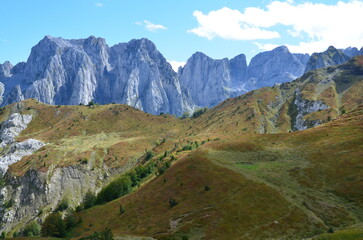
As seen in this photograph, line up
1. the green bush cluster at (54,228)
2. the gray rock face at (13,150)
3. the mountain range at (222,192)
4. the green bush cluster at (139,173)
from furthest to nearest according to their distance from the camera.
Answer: the gray rock face at (13,150) < the green bush cluster at (139,173) < the green bush cluster at (54,228) < the mountain range at (222,192)

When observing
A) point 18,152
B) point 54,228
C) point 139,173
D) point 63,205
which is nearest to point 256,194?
point 54,228

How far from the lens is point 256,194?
6500 centimetres

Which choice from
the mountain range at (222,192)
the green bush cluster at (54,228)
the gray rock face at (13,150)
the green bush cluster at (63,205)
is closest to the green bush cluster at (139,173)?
the mountain range at (222,192)

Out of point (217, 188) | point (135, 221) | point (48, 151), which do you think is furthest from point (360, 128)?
point (48, 151)

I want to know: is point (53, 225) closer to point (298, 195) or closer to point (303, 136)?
point (298, 195)

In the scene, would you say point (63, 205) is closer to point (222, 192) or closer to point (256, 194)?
point (222, 192)

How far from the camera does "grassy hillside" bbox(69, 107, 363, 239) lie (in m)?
55.1

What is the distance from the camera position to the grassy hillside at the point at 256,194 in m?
55.1

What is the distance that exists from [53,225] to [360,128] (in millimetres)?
100106

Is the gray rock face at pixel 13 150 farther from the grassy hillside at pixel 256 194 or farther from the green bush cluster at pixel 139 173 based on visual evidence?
the grassy hillside at pixel 256 194

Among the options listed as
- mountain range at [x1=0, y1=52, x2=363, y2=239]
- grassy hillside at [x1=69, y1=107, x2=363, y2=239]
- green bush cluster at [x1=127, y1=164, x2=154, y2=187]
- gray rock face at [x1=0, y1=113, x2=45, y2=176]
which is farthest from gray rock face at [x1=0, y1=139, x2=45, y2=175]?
grassy hillside at [x1=69, y1=107, x2=363, y2=239]

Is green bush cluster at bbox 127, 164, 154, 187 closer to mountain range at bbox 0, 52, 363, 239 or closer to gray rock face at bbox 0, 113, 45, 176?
mountain range at bbox 0, 52, 363, 239

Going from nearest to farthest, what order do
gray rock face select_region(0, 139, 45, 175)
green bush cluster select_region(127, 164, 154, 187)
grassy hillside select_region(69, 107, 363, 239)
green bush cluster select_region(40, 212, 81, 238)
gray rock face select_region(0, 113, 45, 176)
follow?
grassy hillside select_region(69, 107, 363, 239) → green bush cluster select_region(40, 212, 81, 238) → green bush cluster select_region(127, 164, 154, 187) → gray rock face select_region(0, 139, 45, 175) → gray rock face select_region(0, 113, 45, 176)

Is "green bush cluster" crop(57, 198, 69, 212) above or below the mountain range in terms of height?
below
